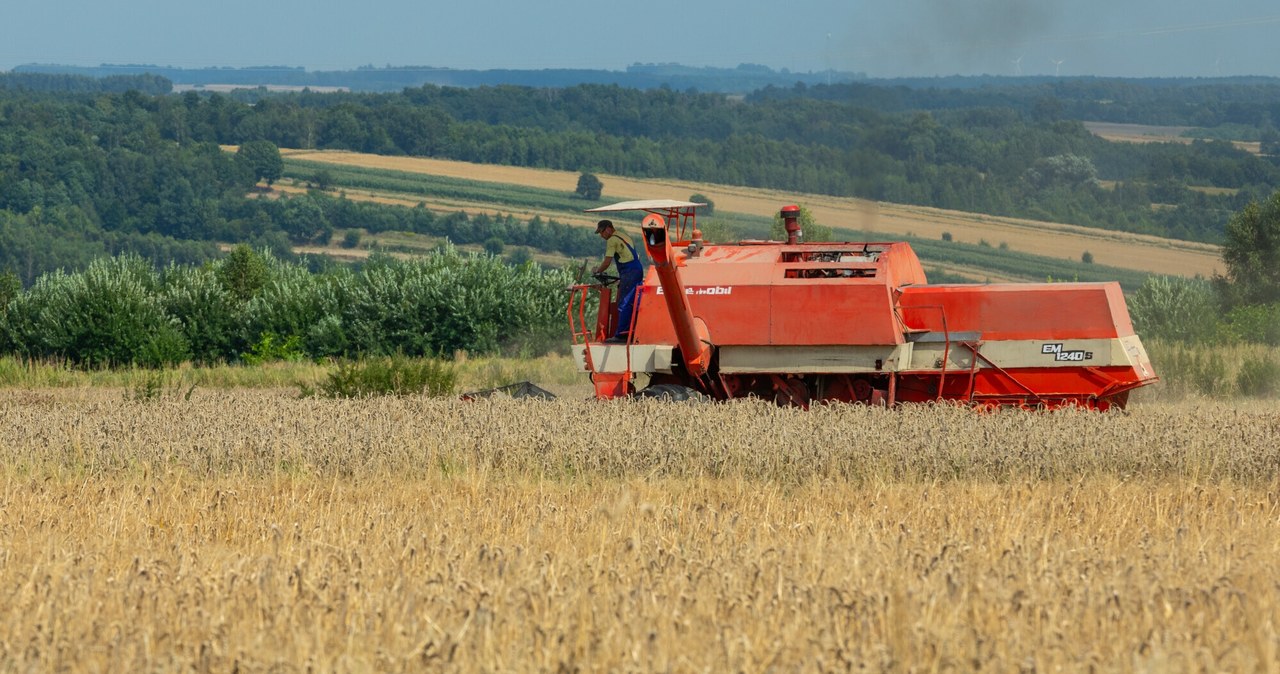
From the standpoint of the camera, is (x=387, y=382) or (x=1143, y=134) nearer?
(x=387, y=382)

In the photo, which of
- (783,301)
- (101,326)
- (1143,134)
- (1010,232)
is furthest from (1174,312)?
(1143,134)

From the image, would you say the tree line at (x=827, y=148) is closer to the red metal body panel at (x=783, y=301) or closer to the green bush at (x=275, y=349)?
the red metal body panel at (x=783, y=301)

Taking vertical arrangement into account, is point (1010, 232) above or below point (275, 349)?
below

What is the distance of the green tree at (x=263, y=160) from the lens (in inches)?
4707

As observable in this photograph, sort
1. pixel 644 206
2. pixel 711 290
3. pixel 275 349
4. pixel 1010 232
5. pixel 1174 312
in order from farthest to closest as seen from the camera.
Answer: pixel 1010 232
pixel 1174 312
pixel 275 349
pixel 711 290
pixel 644 206

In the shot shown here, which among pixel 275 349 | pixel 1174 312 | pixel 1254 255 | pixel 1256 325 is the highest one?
pixel 1254 255

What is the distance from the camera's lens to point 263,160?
121 meters

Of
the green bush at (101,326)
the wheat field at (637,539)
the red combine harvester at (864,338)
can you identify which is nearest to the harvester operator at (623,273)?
the red combine harvester at (864,338)

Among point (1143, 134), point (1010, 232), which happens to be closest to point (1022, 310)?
point (1010, 232)

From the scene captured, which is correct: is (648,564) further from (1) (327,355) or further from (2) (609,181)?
(2) (609,181)

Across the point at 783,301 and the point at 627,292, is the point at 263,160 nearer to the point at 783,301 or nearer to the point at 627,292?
the point at 627,292

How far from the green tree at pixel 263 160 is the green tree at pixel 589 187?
1006 inches

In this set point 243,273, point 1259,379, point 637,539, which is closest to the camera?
point 637,539

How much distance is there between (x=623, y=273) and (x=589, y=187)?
96.9m
